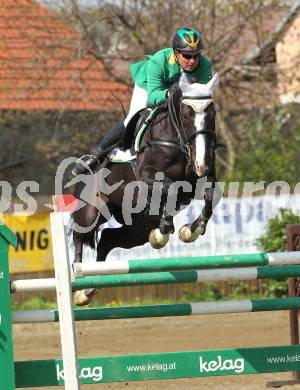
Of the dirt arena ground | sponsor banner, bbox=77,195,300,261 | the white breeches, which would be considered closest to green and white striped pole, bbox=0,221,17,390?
the white breeches

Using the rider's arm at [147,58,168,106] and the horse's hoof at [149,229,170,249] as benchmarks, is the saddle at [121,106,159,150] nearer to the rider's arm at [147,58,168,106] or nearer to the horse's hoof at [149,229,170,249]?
the rider's arm at [147,58,168,106]

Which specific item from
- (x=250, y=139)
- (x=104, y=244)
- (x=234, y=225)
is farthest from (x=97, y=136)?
(x=104, y=244)

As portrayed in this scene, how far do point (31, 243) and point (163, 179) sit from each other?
284 inches

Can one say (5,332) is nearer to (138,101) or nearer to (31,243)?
(138,101)

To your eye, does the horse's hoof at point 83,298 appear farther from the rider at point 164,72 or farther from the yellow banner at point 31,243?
the yellow banner at point 31,243

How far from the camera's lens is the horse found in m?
5.96

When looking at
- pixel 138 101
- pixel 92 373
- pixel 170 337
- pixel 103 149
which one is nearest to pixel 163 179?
pixel 138 101

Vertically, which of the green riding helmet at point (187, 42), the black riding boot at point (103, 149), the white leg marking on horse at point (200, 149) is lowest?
the white leg marking on horse at point (200, 149)

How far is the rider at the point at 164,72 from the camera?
618cm

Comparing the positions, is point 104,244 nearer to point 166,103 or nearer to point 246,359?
point 166,103

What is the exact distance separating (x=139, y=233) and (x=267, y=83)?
11027mm

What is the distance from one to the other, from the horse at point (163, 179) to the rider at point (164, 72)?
13 cm

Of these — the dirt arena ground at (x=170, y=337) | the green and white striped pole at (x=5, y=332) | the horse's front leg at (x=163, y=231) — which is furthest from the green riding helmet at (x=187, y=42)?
the dirt arena ground at (x=170, y=337)

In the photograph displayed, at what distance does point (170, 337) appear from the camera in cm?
1062
